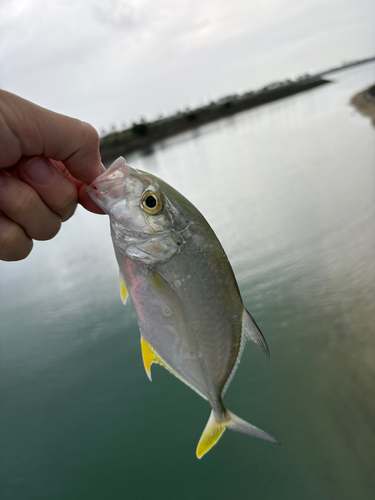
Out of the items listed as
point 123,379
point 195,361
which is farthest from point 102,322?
point 195,361

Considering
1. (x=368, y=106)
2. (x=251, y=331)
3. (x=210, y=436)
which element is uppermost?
(x=251, y=331)

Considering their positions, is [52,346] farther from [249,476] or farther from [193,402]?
[249,476]

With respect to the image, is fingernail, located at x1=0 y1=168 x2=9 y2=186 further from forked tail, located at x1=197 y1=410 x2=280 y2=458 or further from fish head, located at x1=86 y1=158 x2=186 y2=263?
forked tail, located at x1=197 y1=410 x2=280 y2=458

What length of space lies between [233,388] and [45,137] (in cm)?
292

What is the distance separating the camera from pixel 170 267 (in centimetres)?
144

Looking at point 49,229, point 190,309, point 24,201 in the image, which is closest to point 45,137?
point 24,201

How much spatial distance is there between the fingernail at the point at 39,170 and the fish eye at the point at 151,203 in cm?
46

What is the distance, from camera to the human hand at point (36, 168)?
1.42 meters

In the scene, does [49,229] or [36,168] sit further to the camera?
[49,229]

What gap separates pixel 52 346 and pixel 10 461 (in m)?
1.70

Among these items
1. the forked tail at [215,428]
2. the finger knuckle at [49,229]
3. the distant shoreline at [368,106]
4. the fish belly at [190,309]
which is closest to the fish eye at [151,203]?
the fish belly at [190,309]

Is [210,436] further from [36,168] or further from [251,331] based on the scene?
[36,168]

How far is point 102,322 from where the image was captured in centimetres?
535

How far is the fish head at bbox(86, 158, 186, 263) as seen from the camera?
56.2 inches
